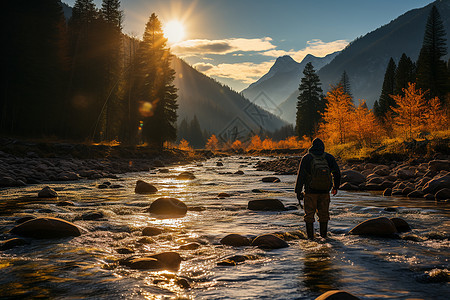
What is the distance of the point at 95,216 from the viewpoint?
9.18 metres

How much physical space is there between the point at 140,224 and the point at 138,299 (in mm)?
4696

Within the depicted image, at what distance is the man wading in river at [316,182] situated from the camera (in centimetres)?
702

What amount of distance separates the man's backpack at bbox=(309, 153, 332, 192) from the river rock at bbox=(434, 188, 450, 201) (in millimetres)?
7481

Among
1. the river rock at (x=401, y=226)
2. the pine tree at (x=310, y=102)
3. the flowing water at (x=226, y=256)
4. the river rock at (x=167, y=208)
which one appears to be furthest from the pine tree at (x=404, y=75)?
the river rock at (x=167, y=208)

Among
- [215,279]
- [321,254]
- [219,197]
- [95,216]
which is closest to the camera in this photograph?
[215,279]

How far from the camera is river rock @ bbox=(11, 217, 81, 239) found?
22.7 feet

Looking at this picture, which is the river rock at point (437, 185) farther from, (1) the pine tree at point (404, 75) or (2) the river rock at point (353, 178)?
(1) the pine tree at point (404, 75)

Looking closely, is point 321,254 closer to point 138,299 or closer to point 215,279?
point 215,279

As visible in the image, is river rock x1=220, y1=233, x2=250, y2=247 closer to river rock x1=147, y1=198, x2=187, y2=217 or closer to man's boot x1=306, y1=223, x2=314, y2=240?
man's boot x1=306, y1=223, x2=314, y2=240

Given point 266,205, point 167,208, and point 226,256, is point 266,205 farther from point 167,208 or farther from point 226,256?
point 226,256

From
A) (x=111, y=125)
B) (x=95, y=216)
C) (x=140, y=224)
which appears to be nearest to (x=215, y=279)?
(x=140, y=224)

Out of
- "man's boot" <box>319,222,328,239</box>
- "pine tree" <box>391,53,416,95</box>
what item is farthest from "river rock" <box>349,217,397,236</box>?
"pine tree" <box>391,53,416,95</box>

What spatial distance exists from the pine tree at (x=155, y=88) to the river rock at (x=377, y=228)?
41.0m

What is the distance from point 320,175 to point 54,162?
21962 millimetres
